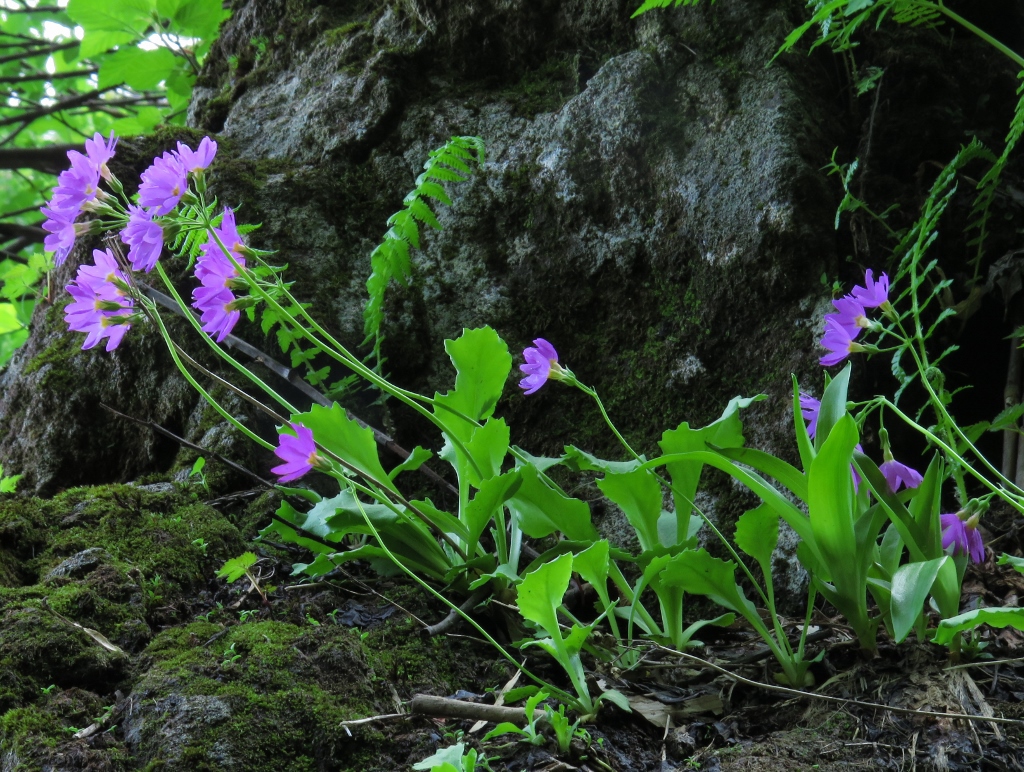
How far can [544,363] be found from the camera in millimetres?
1698

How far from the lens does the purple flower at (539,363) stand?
5.53 ft

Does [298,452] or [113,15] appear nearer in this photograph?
[298,452]

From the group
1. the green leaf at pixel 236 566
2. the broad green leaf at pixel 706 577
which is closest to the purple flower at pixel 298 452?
the green leaf at pixel 236 566

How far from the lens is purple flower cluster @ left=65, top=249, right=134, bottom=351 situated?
1517 millimetres

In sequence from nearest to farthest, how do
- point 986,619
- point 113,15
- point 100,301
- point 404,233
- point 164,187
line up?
point 986,619, point 164,187, point 100,301, point 404,233, point 113,15

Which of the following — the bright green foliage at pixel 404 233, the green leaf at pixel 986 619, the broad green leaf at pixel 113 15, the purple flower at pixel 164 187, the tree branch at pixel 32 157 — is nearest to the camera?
the green leaf at pixel 986 619

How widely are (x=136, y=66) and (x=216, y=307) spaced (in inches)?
94.7

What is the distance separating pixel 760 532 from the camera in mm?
1531

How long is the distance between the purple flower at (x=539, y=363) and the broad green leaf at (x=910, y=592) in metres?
0.75

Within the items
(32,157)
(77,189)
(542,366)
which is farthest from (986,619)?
(32,157)

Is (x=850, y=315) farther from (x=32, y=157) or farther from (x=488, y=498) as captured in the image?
(x=32, y=157)

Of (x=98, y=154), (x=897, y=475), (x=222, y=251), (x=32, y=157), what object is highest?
(x=32, y=157)

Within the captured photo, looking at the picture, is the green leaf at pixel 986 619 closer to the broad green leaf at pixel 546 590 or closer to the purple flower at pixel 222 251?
the broad green leaf at pixel 546 590

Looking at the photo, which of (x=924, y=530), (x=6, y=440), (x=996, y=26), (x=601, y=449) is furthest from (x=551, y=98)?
(x=6, y=440)
